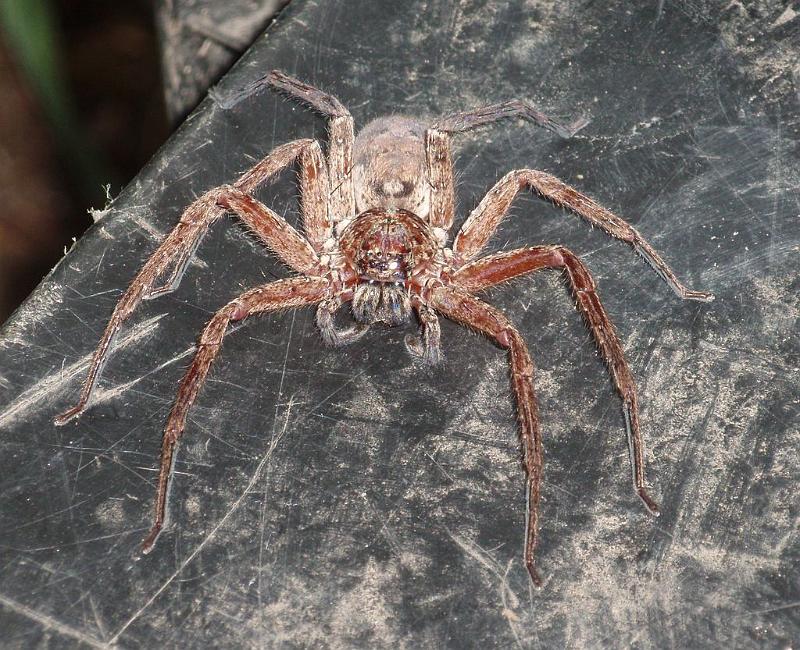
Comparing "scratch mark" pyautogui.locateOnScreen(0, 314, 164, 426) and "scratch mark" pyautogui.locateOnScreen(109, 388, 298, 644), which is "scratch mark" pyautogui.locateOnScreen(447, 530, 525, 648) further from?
"scratch mark" pyautogui.locateOnScreen(0, 314, 164, 426)

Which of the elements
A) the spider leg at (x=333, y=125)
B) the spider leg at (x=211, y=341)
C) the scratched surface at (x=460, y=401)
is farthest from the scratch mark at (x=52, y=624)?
the spider leg at (x=333, y=125)

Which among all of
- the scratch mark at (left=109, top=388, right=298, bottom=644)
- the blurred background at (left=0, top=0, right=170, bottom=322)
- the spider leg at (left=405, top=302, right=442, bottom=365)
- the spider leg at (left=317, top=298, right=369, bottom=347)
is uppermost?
the spider leg at (left=317, top=298, right=369, bottom=347)

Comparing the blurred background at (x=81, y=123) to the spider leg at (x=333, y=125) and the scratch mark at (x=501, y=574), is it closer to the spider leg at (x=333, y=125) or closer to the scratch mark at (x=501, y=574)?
the spider leg at (x=333, y=125)

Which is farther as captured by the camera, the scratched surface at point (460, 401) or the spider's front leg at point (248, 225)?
the spider's front leg at point (248, 225)

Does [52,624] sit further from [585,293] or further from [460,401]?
[585,293]

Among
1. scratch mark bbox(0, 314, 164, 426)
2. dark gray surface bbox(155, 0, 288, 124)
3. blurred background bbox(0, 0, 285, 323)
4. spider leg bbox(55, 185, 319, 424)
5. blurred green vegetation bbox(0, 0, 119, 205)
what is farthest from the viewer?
blurred background bbox(0, 0, 285, 323)

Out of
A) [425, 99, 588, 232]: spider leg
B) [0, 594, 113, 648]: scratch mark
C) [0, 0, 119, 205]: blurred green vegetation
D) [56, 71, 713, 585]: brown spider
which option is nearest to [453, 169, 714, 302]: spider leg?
[56, 71, 713, 585]: brown spider
